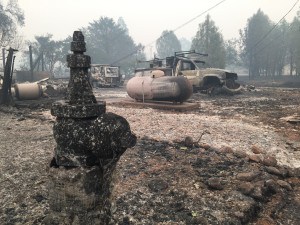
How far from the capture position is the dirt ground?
9.46 ft

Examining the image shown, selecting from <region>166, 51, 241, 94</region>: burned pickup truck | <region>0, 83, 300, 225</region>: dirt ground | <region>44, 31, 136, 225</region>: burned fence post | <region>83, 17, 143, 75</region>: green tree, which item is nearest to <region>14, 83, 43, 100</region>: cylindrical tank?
<region>0, 83, 300, 225</region>: dirt ground

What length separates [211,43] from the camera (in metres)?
39.6

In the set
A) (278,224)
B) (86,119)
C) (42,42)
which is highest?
(42,42)

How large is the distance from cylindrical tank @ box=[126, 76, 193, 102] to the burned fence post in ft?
24.1

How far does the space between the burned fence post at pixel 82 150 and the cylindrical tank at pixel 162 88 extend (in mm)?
7347

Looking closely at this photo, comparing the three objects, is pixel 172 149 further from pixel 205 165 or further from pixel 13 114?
pixel 13 114

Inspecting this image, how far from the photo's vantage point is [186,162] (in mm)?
4160

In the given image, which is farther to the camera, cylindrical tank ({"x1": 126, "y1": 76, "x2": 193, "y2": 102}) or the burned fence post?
cylindrical tank ({"x1": 126, "y1": 76, "x2": 193, "y2": 102})

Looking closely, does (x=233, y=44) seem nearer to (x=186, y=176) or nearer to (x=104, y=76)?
(x=104, y=76)

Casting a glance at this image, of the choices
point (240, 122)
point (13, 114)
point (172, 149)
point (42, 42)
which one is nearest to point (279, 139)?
point (240, 122)

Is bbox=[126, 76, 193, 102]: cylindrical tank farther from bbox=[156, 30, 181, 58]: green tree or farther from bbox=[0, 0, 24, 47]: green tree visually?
bbox=[156, 30, 181, 58]: green tree

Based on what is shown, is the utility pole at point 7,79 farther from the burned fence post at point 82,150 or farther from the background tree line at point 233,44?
the background tree line at point 233,44

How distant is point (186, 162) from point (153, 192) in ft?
3.44

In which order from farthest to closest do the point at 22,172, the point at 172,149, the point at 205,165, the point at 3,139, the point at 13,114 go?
1. the point at 13,114
2. the point at 3,139
3. the point at 172,149
4. the point at 205,165
5. the point at 22,172
